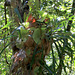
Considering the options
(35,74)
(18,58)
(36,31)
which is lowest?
(35,74)

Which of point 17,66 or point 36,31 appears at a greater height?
point 36,31

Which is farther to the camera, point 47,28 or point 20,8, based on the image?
point 20,8

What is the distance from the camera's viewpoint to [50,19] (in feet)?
1.90

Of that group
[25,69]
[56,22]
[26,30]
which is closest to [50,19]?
[56,22]

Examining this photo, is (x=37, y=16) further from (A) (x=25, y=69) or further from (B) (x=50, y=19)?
(A) (x=25, y=69)

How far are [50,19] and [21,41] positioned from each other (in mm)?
177

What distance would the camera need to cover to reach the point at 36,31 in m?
0.51

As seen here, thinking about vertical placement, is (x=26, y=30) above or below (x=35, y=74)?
above

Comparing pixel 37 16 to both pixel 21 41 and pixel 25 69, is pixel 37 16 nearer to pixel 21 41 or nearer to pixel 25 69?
pixel 21 41

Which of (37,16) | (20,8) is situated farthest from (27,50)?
(20,8)

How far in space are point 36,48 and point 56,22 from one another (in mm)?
158

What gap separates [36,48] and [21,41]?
87 mm

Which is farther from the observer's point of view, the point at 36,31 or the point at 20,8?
the point at 20,8

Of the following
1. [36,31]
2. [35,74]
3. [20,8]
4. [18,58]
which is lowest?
[35,74]
